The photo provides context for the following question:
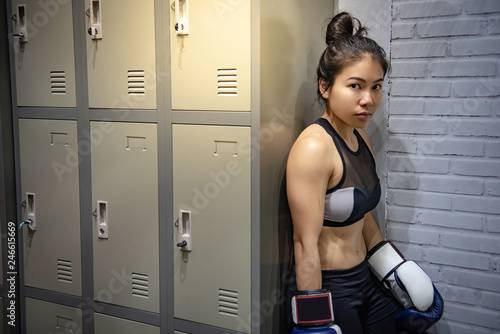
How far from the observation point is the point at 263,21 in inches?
79.7

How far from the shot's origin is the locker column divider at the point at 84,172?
2.46m

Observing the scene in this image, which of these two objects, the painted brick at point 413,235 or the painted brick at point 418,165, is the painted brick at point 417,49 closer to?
the painted brick at point 418,165

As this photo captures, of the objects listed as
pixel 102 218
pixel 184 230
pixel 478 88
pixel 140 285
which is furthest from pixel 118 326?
pixel 478 88

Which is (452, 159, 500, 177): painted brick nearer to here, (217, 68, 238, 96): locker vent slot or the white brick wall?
the white brick wall

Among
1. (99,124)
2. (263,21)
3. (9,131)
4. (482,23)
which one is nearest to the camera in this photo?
(263,21)

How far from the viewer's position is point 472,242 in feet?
7.99

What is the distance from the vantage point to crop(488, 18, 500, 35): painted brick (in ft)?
7.46

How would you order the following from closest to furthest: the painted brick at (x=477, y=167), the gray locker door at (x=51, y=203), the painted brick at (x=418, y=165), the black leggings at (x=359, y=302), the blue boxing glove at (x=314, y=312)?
the blue boxing glove at (x=314, y=312) < the black leggings at (x=359, y=302) < the painted brick at (x=477, y=167) < the painted brick at (x=418, y=165) < the gray locker door at (x=51, y=203)

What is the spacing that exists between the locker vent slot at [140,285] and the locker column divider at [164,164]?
9cm

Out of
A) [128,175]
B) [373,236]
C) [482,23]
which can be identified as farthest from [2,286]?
[482,23]

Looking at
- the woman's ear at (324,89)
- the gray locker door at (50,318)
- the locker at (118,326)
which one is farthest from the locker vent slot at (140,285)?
the woman's ear at (324,89)

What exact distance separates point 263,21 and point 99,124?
0.98 metres

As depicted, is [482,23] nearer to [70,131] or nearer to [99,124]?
[99,124]

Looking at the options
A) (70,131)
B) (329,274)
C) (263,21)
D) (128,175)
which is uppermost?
(263,21)
